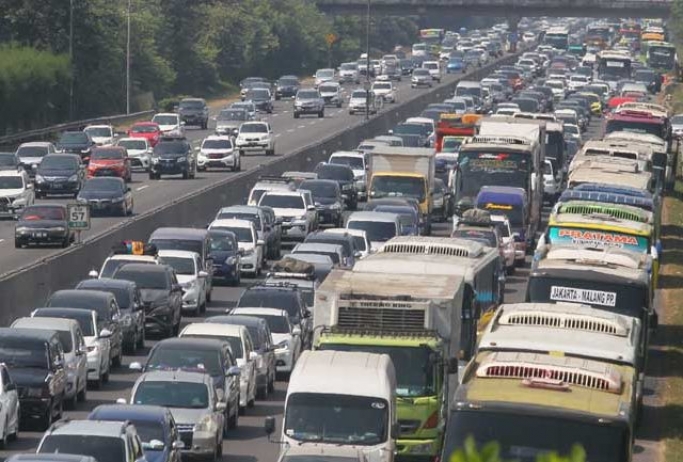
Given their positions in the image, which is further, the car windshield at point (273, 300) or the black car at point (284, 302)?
the car windshield at point (273, 300)

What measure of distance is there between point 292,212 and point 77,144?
2382 cm

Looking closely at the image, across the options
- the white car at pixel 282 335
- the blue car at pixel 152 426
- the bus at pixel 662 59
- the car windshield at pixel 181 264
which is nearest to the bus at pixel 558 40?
the bus at pixel 662 59

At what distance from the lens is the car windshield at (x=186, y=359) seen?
30.0 metres

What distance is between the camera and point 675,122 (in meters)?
96.0

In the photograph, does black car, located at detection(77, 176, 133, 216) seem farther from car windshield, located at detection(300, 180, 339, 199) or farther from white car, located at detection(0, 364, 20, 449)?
white car, located at detection(0, 364, 20, 449)

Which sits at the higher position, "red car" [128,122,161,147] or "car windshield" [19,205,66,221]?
"car windshield" [19,205,66,221]

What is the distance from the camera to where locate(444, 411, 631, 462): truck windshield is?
721 inches

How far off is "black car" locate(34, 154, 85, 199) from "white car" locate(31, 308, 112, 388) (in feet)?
96.5

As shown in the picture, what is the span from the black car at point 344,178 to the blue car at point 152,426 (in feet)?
123

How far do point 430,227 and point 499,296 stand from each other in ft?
74.8

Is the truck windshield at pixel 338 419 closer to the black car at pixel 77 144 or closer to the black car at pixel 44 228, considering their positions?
the black car at pixel 44 228

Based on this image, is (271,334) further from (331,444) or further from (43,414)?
(331,444)

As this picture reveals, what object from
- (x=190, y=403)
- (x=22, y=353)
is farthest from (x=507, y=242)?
(x=190, y=403)

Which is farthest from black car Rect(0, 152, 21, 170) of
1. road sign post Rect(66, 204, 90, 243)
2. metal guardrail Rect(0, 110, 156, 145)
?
road sign post Rect(66, 204, 90, 243)
